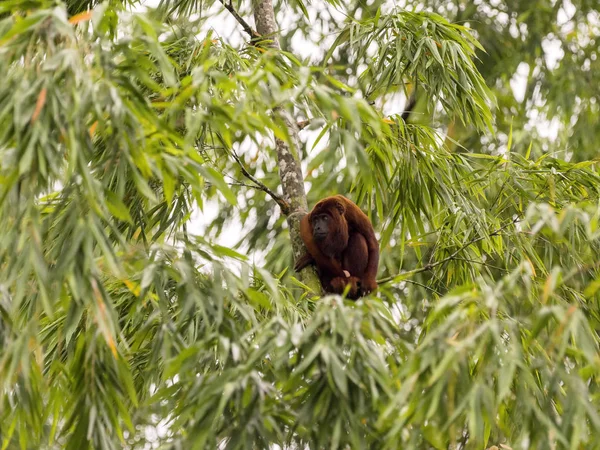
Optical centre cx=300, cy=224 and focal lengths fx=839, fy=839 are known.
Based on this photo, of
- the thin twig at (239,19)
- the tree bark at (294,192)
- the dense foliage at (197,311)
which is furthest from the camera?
the thin twig at (239,19)

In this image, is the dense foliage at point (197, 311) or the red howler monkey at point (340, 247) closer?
the dense foliage at point (197, 311)

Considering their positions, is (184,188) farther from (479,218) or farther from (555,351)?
(555,351)

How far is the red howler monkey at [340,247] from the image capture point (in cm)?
379

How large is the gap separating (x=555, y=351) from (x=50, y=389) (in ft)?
5.86

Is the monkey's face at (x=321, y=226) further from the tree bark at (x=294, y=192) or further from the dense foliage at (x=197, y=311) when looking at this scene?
the dense foliage at (x=197, y=311)

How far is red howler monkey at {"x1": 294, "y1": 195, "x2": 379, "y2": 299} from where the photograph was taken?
3.79 m

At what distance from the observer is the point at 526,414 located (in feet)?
7.79

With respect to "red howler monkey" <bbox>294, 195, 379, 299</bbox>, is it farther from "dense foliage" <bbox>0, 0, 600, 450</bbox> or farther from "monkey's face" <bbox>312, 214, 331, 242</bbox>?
"dense foliage" <bbox>0, 0, 600, 450</bbox>

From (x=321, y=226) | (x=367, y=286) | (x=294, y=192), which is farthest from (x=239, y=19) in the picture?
(x=367, y=286)

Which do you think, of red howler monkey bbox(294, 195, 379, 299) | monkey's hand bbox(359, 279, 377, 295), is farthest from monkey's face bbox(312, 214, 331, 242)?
monkey's hand bbox(359, 279, 377, 295)

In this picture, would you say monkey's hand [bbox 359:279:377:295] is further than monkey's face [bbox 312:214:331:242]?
Yes

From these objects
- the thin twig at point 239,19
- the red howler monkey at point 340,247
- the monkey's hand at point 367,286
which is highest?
the thin twig at point 239,19

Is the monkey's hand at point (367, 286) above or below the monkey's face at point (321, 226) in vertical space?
below

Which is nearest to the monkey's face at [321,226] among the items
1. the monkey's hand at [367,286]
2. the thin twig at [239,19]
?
the monkey's hand at [367,286]
